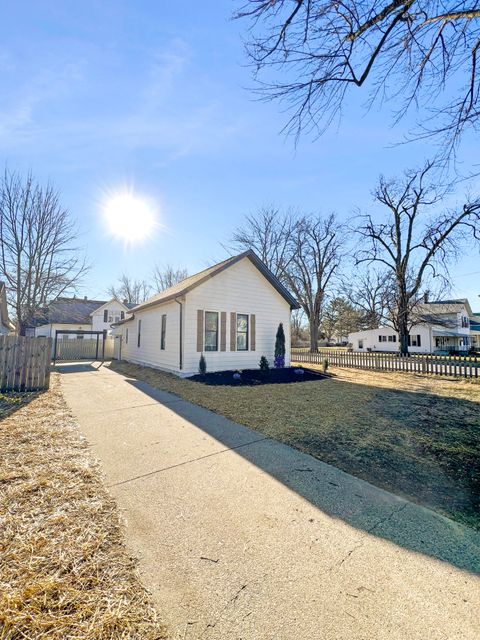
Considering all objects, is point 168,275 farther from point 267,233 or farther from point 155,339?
point 155,339

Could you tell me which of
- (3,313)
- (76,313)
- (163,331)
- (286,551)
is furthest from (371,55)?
(76,313)

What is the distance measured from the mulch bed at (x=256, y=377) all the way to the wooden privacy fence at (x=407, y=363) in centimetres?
453

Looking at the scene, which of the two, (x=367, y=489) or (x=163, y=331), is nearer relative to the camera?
(x=367, y=489)

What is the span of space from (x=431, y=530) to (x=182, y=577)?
2.06m

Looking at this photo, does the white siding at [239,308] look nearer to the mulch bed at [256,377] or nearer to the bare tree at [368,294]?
the mulch bed at [256,377]

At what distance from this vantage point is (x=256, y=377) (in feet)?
36.8

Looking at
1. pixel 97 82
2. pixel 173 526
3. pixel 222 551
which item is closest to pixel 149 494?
pixel 173 526

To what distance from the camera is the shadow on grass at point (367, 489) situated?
7.48ft

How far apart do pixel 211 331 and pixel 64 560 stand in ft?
32.4

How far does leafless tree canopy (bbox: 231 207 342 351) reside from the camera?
96.0ft

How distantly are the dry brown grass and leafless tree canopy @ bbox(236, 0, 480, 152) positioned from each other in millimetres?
5350

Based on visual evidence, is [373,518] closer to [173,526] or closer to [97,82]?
[173,526]

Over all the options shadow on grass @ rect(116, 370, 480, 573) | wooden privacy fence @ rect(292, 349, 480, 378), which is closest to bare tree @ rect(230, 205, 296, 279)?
wooden privacy fence @ rect(292, 349, 480, 378)

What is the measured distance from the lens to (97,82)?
6117 mm
